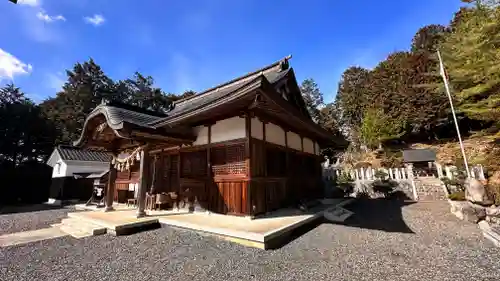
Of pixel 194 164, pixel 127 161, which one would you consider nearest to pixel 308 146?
pixel 194 164

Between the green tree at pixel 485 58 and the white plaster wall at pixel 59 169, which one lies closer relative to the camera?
the green tree at pixel 485 58

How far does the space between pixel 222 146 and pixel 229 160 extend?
0.50 metres

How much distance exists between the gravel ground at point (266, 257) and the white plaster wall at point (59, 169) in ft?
45.5

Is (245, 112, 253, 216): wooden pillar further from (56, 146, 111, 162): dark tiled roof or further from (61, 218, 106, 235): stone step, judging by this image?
(56, 146, 111, 162): dark tiled roof

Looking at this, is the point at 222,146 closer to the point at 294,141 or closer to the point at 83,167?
the point at 294,141

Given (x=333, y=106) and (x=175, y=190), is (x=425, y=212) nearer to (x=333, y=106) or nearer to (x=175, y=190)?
(x=175, y=190)

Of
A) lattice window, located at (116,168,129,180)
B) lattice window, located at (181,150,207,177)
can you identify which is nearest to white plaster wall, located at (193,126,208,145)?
lattice window, located at (181,150,207,177)

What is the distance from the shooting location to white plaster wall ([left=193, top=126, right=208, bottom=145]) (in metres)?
7.11

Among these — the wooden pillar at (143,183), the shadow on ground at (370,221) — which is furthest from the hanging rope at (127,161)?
the shadow on ground at (370,221)

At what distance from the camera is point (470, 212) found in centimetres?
634

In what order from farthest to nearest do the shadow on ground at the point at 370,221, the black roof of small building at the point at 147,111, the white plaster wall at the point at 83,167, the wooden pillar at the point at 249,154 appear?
the white plaster wall at the point at 83,167 → the black roof of small building at the point at 147,111 → the wooden pillar at the point at 249,154 → the shadow on ground at the point at 370,221

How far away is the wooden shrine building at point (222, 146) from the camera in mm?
5766

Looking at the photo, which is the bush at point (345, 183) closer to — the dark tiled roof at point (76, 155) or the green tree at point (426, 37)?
the dark tiled roof at point (76, 155)

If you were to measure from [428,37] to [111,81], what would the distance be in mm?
43465
